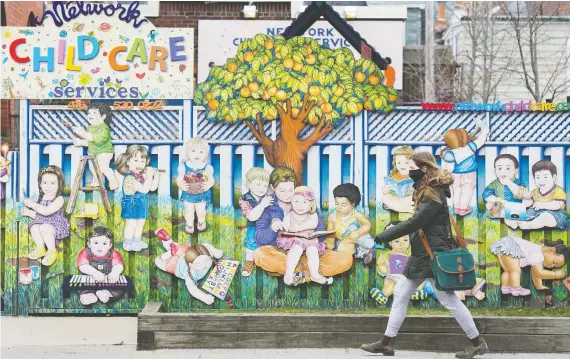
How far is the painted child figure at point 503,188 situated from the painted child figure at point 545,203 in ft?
0.37

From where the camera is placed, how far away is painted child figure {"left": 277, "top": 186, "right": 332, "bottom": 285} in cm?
949

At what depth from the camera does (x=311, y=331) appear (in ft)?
27.5

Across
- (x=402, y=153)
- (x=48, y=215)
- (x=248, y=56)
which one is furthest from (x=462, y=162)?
(x=48, y=215)

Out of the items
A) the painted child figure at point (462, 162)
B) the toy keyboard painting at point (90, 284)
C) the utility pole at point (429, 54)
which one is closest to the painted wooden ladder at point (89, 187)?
the toy keyboard painting at point (90, 284)

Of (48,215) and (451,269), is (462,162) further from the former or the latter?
(48,215)

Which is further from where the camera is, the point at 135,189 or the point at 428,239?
the point at 135,189

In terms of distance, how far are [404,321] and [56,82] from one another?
13.5 feet

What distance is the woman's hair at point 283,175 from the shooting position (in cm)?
945

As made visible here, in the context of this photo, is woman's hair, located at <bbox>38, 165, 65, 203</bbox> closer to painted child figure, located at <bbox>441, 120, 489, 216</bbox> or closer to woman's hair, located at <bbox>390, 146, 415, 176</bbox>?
woman's hair, located at <bbox>390, 146, 415, 176</bbox>

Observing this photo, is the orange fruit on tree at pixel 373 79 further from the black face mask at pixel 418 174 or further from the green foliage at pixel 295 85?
the black face mask at pixel 418 174

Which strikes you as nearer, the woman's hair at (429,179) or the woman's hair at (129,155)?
the woman's hair at (429,179)

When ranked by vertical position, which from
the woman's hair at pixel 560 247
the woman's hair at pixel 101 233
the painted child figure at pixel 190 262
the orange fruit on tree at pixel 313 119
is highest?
the orange fruit on tree at pixel 313 119

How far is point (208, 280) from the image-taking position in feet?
31.3

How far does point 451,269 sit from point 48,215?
412cm
